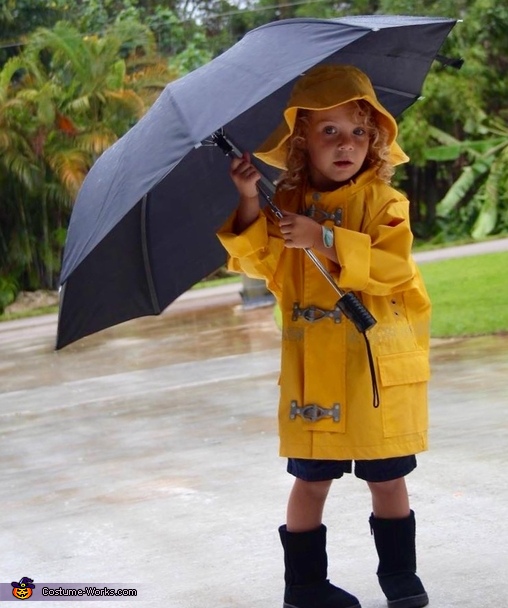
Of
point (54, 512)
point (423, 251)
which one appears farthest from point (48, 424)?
point (423, 251)

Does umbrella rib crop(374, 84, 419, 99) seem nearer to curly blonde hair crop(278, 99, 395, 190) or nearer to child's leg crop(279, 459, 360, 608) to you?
curly blonde hair crop(278, 99, 395, 190)

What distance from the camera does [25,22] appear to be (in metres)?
25.1

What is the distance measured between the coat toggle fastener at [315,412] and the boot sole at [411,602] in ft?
2.11

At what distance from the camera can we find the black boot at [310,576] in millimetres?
3682

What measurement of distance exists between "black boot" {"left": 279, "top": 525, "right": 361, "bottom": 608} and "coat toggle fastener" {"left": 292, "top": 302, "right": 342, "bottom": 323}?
666mm

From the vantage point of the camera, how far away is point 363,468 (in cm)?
361

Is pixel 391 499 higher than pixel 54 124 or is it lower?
higher

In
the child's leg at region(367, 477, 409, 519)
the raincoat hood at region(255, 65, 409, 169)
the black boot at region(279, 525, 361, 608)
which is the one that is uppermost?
the raincoat hood at region(255, 65, 409, 169)

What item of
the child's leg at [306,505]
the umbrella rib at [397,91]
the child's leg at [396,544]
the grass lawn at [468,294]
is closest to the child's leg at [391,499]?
the child's leg at [396,544]

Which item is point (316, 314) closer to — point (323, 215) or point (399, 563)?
point (323, 215)

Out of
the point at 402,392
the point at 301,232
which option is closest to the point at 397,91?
the point at 301,232

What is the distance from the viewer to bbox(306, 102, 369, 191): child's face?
3574 mm

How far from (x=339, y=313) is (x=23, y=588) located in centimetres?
168

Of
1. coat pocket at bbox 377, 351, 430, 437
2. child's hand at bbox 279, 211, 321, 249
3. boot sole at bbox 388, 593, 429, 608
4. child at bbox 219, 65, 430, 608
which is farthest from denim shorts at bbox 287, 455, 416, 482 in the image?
child's hand at bbox 279, 211, 321, 249
